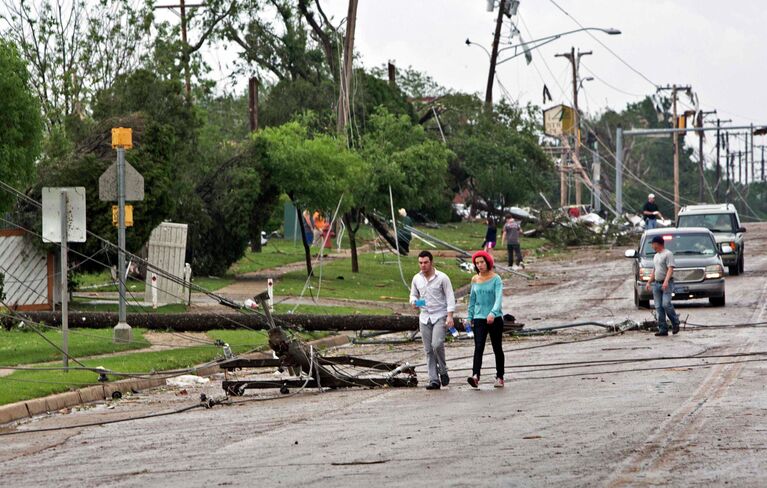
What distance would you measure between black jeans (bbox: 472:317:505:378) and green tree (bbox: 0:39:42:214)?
29.6 ft

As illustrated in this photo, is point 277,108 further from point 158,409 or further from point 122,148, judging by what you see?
point 158,409

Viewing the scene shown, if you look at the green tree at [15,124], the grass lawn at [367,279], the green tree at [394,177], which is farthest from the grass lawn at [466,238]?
the green tree at [15,124]

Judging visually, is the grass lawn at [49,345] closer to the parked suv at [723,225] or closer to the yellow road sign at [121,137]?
the yellow road sign at [121,137]

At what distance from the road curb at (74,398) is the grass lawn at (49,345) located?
7.22 ft

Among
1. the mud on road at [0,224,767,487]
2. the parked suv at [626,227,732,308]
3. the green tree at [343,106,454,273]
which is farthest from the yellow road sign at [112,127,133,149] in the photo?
the green tree at [343,106,454,273]

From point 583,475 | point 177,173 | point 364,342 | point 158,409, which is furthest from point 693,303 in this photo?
point 583,475

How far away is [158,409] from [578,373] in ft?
18.1

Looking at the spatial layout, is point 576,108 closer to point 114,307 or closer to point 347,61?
point 347,61

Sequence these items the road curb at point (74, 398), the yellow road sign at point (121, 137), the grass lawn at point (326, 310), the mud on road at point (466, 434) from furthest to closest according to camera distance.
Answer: the grass lawn at point (326, 310) < the yellow road sign at point (121, 137) < the road curb at point (74, 398) < the mud on road at point (466, 434)

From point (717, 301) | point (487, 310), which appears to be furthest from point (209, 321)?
point (717, 301)

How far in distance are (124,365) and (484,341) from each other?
19.0 ft

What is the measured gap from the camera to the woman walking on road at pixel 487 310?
1691 centimetres

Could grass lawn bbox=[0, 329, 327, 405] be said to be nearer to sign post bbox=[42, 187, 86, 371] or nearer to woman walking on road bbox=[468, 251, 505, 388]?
sign post bbox=[42, 187, 86, 371]

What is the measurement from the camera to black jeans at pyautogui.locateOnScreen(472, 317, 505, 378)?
16.8m
